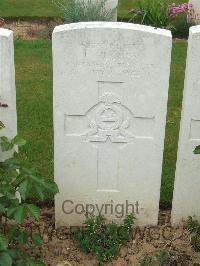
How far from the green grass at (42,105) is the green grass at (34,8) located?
4.89 ft

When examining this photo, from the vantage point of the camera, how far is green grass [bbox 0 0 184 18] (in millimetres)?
9461

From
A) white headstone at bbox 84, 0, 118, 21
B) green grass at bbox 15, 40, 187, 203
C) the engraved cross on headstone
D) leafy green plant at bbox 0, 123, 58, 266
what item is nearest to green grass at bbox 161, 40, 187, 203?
green grass at bbox 15, 40, 187, 203

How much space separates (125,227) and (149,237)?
21 centimetres

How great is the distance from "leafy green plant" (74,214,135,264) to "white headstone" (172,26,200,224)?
396mm

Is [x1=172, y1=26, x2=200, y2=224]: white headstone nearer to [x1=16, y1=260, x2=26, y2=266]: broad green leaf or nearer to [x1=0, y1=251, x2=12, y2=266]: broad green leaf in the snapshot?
[x1=16, y1=260, x2=26, y2=266]: broad green leaf

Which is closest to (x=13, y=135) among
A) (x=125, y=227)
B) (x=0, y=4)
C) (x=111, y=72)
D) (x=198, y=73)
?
(x=111, y=72)

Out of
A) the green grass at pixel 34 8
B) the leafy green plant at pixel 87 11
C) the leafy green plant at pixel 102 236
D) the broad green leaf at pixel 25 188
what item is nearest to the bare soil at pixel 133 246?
the leafy green plant at pixel 102 236

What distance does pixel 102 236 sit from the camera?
→ 12.9 feet

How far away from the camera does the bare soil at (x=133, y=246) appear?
3873mm

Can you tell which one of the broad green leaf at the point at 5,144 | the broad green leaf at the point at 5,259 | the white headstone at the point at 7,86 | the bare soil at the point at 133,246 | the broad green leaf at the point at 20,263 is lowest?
the bare soil at the point at 133,246

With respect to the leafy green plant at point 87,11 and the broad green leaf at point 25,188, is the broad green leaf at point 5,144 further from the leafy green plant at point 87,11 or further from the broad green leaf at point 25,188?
the leafy green plant at point 87,11

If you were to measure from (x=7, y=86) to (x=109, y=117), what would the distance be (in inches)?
28.1

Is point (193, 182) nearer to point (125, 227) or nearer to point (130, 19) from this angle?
point (125, 227)

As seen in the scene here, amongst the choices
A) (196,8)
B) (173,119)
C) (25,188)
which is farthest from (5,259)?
(196,8)
